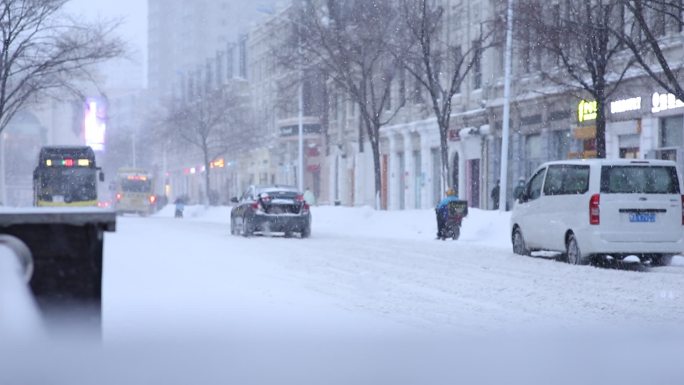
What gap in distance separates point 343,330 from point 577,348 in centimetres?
215

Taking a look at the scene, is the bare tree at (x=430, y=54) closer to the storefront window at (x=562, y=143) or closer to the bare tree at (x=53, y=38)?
the storefront window at (x=562, y=143)

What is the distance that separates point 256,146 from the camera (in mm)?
87438

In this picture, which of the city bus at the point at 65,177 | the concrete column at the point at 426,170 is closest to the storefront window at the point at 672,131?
the concrete column at the point at 426,170

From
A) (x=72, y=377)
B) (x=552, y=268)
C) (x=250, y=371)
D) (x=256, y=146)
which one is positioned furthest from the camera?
(x=256, y=146)

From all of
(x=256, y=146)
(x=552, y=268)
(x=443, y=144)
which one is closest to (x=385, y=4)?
(x=443, y=144)

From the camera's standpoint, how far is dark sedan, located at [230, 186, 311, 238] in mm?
31859

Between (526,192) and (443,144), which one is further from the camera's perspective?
(443,144)

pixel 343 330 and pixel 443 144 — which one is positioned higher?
pixel 443 144

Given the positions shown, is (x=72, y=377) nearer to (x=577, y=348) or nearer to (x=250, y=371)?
(x=250, y=371)

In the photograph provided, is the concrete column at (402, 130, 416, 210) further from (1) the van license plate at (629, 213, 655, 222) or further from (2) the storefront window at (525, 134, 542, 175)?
(1) the van license plate at (629, 213, 655, 222)

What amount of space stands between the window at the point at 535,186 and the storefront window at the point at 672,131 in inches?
455

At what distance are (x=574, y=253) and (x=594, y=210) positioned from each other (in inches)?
41.1

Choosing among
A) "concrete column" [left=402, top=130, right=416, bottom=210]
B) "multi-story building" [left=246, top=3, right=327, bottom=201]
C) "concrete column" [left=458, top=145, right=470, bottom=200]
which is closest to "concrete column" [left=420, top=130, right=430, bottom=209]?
"concrete column" [left=402, top=130, right=416, bottom=210]

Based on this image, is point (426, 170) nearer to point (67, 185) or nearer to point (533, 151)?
point (533, 151)
